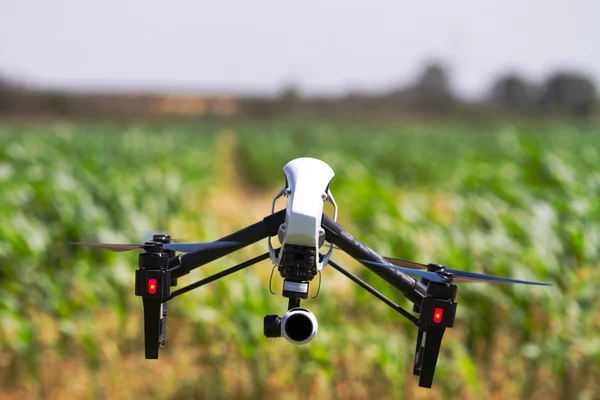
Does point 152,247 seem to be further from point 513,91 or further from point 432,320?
point 513,91

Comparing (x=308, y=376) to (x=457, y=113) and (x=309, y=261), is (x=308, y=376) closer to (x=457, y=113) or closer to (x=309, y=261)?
(x=309, y=261)

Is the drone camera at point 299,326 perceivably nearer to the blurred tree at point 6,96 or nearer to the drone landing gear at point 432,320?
the drone landing gear at point 432,320

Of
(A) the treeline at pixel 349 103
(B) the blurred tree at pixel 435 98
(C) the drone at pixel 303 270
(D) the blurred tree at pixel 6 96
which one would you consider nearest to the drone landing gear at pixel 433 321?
(C) the drone at pixel 303 270

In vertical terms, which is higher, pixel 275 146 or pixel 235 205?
pixel 275 146

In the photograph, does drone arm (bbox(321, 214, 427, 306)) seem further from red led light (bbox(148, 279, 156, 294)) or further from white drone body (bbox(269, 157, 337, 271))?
red led light (bbox(148, 279, 156, 294))

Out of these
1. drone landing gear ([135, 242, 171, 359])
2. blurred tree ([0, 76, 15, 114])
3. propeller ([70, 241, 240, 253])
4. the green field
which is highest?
blurred tree ([0, 76, 15, 114])

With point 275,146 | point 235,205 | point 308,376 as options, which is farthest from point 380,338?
point 275,146

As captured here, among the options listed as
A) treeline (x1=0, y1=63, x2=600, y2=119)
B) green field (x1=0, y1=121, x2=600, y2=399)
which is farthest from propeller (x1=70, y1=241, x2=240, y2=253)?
treeline (x1=0, y1=63, x2=600, y2=119)
